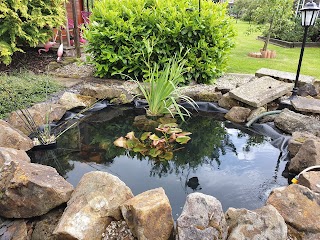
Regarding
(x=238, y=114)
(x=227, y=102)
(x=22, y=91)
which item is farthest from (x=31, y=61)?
(x=238, y=114)

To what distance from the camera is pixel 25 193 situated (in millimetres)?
1809

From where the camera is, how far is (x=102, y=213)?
1730mm

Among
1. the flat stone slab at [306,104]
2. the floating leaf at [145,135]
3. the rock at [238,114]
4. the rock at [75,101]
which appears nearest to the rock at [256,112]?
the rock at [238,114]

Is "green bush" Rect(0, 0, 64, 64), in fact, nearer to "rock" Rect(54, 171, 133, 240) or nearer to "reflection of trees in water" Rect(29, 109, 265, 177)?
"reflection of trees in water" Rect(29, 109, 265, 177)

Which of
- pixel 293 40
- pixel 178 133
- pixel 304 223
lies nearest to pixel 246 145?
pixel 178 133

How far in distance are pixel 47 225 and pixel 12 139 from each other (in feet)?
3.67

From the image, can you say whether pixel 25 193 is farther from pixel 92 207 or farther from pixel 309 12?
pixel 309 12

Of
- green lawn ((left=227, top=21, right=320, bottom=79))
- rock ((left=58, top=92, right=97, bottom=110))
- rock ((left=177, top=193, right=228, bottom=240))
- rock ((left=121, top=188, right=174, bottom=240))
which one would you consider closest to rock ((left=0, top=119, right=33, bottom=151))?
rock ((left=58, top=92, right=97, bottom=110))

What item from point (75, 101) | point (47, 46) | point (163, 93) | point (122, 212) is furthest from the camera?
point (47, 46)

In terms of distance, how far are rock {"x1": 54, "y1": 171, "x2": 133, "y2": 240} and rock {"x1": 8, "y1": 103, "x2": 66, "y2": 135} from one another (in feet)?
4.37

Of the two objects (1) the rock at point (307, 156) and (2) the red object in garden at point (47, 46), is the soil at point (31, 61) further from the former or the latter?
(1) the rock at point (307, 156)

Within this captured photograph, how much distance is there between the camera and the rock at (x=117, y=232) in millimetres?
1681

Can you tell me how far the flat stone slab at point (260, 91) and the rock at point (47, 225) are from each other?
2590 mm

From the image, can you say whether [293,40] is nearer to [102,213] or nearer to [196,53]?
[196,53]
